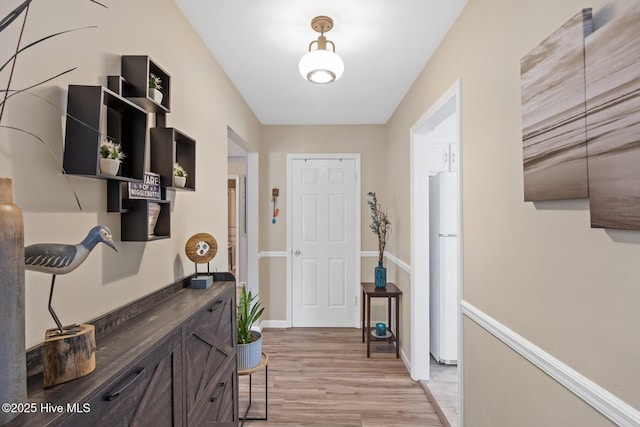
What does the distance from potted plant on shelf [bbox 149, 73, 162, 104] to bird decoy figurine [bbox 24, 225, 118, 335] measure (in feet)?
2.37

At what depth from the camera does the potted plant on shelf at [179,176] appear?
1.59 metres

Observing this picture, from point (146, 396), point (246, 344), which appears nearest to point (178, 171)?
point (146, 396)

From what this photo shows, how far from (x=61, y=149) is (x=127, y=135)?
30 cm

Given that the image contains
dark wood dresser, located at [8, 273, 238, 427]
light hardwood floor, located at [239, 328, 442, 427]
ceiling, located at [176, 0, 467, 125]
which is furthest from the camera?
light hardwood floor, located at [239, 328, 442, 427]

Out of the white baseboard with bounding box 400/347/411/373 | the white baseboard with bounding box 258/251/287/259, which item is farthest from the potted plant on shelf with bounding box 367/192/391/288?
the white baseboard with bounding box 258/251/287/259

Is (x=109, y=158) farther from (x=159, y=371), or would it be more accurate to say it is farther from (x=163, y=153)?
(x=159, y=371)

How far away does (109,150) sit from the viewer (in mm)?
1104

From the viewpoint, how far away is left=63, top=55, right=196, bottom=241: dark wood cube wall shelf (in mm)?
991

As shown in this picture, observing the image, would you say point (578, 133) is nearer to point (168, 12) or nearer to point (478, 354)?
point (478, 354)

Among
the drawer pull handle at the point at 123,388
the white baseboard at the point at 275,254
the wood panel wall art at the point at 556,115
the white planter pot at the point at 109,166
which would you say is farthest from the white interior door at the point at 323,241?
the drawer pull handle at the point at 123,388

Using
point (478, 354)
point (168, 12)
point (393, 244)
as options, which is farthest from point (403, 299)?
point (168, 12)

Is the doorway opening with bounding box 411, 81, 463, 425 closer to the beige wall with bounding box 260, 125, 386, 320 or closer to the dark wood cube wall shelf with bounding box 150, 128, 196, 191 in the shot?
the beige wall with bounding box 260, 125, 386, 320

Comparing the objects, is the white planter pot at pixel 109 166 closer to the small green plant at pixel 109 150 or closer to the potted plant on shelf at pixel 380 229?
the small green plant at pixel 109 150

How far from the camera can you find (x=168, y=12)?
1.67m
